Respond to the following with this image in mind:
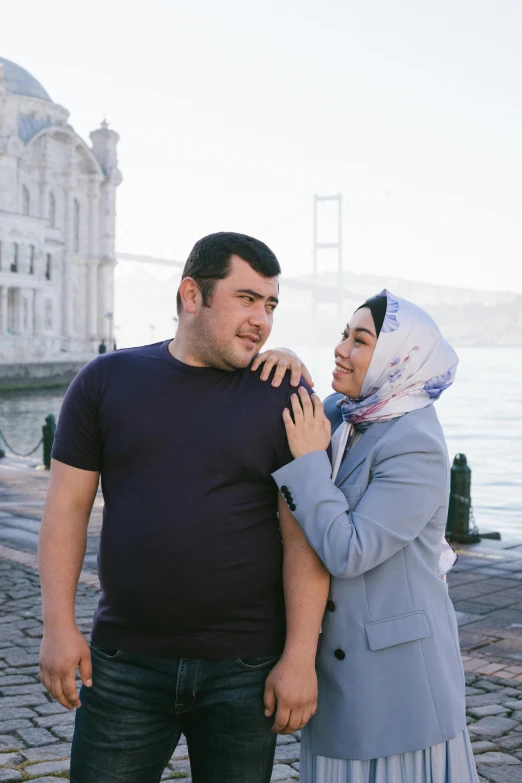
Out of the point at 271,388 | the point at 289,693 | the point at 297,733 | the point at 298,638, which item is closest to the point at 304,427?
the point at 271,388

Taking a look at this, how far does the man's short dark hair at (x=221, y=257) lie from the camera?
2367 mm

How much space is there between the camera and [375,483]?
7.55ft

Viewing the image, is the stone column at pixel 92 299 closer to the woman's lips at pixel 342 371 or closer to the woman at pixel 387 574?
the woman's lips at pixel 342 371

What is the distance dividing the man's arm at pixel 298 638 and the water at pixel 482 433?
397 inches

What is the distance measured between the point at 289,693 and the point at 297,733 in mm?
2145

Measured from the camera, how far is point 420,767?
2307 mm

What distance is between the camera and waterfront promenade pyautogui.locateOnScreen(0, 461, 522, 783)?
3.82 m

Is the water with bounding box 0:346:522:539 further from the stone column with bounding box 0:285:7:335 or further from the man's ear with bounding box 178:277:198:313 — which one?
the stone column with bounding box 0:285:7:335

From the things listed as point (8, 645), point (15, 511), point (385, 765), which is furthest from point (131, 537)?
point (15, 511)

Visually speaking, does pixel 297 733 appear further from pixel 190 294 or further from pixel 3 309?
pixel 3 309

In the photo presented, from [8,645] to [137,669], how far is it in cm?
334

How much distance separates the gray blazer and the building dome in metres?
70.3

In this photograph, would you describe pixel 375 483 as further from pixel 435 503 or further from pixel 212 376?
pixel 212 376

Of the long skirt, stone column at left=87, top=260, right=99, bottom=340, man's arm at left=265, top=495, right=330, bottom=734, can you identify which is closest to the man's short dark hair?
man's arm at left=265, top=495, right=330, bottom=734
